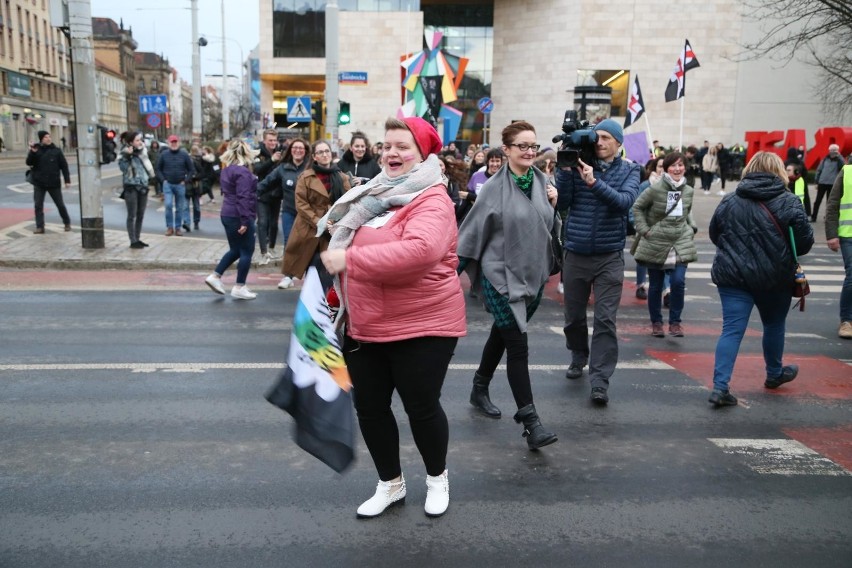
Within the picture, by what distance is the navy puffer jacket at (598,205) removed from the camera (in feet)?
18.2

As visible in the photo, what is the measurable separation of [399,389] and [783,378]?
3.92 metres

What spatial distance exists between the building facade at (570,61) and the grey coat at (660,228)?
1452 inches

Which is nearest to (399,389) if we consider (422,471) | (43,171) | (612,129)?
(422,471)

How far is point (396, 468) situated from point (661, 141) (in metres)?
45.9

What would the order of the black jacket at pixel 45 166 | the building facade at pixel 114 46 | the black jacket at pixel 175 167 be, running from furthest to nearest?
1. the building facade at pixel 114 46
2. the black jacket at pixel 175 167
3. the black jacket at pixel 45 166

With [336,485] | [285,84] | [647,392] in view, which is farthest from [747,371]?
[285,84]

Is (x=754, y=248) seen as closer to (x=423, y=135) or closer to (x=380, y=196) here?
(x=423, y=135)

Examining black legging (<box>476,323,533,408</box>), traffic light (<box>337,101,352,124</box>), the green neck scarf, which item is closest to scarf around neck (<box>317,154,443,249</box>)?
the green neck scarf

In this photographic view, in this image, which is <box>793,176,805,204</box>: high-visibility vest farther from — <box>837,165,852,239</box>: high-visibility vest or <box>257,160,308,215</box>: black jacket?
<box>257,160,308,215</box>: black jacket

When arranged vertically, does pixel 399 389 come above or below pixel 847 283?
above

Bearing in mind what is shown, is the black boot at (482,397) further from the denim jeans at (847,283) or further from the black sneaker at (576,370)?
the denim jeans at (847,283)

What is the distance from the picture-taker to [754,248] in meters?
5.43

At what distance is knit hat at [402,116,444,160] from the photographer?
3.42 meters

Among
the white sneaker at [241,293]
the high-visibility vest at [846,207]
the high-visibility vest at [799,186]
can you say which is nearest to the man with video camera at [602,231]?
the high-visibility vest at [846,207]
